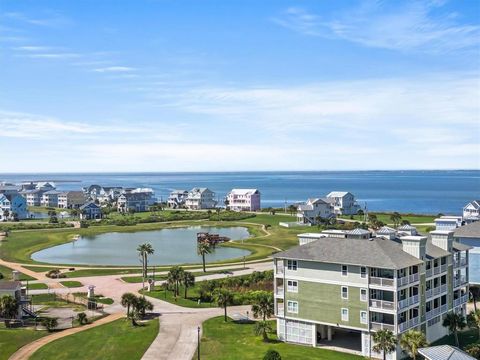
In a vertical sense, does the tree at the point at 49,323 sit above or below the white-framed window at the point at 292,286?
below

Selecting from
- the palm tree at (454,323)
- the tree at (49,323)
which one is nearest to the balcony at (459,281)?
the palm tree at (454,323)

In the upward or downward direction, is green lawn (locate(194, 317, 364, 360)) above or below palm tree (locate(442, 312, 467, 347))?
below

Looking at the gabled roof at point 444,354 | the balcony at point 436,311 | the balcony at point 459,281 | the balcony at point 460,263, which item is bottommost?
the balcony at point 436,311

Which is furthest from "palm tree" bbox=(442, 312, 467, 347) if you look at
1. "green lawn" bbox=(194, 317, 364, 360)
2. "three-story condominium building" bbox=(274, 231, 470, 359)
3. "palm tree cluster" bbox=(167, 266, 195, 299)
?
"palm tree cluster" bbox=(167, 266, 195, 299)

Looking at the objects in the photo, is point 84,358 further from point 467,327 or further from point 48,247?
point 48,247

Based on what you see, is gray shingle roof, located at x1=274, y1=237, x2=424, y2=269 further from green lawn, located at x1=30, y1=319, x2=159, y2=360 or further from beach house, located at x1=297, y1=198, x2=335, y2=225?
beach house, located at x1=297, y1=198, x2=335, y2=225

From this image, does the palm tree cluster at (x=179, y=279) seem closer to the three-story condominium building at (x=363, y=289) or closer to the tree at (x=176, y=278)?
the tree at (x=176, y=278)
